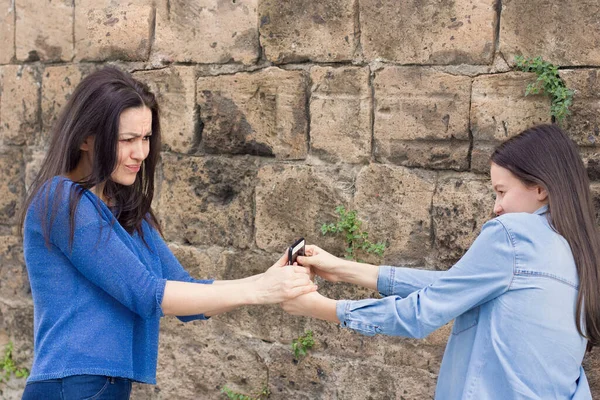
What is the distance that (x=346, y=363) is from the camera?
3949 millimetres

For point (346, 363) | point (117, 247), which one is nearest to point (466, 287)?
point (117, 247)

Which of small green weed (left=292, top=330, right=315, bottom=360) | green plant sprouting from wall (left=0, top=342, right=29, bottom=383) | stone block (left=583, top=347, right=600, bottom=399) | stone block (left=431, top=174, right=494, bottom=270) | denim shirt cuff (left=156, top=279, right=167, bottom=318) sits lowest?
green plant sprouting from wall (left=0, top=342, right=29, bottom=383)

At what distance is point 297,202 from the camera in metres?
4.02

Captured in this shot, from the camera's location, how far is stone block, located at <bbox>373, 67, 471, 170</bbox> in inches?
141

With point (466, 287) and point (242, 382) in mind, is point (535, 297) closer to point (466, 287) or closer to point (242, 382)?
point (466, 287)

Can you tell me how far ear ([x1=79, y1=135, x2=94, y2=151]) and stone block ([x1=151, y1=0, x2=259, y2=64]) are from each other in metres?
1.56

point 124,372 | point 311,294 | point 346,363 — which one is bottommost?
point 346,363

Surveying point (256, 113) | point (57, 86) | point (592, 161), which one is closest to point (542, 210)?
point (592, 161)

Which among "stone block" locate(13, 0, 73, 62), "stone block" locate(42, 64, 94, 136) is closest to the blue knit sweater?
"stone block" locate(42, 64, 94, 136)

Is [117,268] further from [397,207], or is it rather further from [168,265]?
[397,207]

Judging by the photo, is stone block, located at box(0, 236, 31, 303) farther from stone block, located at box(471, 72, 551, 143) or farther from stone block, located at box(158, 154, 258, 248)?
stone block, located at box(471, 72, 551, 143)

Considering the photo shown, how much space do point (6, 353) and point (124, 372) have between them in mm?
2898

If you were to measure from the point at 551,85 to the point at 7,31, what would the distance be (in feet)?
11.2

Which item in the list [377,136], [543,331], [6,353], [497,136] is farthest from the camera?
[6,353]
